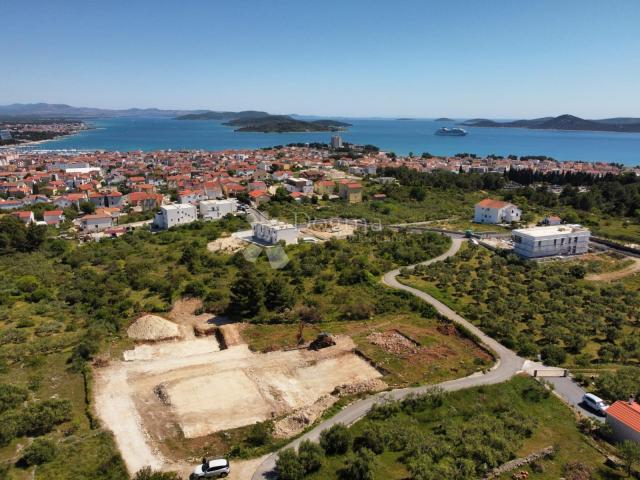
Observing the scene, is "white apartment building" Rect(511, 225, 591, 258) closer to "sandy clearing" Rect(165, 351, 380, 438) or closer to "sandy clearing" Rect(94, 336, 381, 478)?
"sandy clearing" Rect(94, 336, 381, 478)

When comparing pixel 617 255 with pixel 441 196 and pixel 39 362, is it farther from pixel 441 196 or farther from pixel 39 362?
pixel 39 362

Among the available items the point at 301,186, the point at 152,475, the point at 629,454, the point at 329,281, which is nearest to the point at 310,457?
the point at 152,475

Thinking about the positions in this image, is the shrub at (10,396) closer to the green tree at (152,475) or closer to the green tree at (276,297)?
the green tree at (152,475)

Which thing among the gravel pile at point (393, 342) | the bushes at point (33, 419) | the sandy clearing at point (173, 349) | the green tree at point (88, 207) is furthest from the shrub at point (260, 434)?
the green tree at point (88, 207)

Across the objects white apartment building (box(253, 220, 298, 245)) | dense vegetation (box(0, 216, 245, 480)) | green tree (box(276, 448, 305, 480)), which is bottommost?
dense vegetation (box(0, 216, 245, 480))

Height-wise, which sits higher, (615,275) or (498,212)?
(498,212)

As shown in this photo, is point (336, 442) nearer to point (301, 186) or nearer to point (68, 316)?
point (68, 316)

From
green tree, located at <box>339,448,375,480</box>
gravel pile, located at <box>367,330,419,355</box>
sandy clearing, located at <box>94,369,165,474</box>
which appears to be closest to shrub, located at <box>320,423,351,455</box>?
green tree, located at <box>339,448,375,480</box>

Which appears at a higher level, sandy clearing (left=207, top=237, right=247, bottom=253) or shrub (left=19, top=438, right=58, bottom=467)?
sandy clearing (left=207, top=237, right=247, bottom=253)
